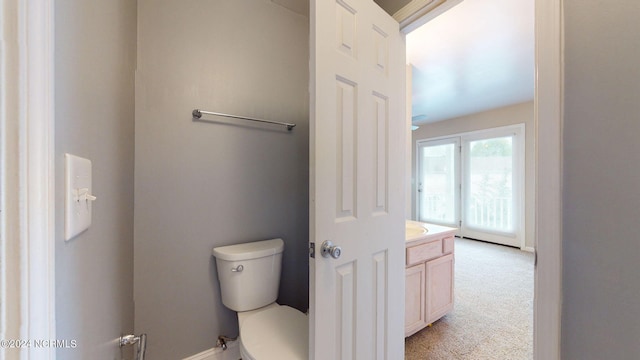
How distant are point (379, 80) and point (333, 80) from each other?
0.34 meters

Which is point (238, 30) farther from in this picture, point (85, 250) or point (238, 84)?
point (85, 250)

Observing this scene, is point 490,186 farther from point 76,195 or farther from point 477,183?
point 76,195

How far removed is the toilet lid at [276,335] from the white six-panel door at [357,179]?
0.17m

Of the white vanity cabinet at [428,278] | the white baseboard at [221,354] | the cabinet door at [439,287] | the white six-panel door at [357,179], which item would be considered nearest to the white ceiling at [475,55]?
the white six-panel door at [357,179]

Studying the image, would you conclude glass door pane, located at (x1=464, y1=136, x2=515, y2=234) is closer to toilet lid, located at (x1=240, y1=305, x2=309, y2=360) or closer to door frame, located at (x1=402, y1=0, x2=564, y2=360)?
door frame, located at (x1=402, y1=0, x2=564, y2=360)

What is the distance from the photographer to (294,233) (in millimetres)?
1726

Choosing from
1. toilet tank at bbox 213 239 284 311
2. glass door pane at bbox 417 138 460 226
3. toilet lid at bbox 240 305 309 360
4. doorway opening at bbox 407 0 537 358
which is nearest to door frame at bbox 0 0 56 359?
toilet lid at bbox 240 305 309 360

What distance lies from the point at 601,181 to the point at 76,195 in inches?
50.0

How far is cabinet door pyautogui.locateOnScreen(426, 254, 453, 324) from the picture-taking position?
1.78m

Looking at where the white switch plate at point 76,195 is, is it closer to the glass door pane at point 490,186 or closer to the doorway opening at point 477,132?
the doorway opening at point 477,132

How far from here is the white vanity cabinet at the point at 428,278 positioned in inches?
65.0

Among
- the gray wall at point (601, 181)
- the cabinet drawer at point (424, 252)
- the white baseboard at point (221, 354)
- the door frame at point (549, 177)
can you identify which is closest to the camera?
the gray wall at point (601, 181)

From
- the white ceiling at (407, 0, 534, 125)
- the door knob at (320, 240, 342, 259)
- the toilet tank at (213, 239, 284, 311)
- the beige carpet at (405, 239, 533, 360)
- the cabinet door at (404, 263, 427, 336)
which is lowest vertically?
the beige carpet at (405, 239, 533, 360)

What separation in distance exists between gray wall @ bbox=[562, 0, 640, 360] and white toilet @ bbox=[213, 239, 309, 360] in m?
0.99
